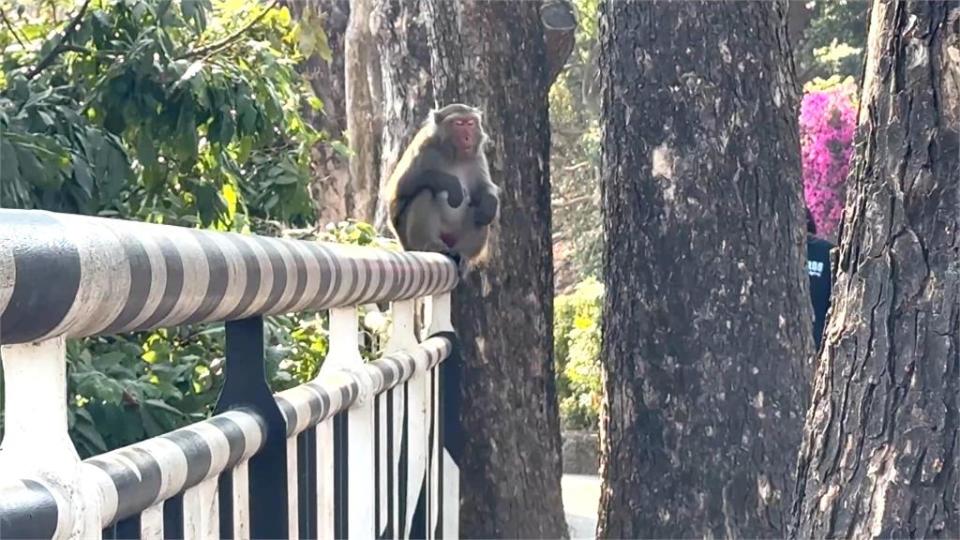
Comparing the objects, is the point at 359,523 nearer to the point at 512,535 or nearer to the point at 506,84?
the point at 512,535

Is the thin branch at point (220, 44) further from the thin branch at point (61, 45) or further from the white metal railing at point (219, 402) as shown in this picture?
the white metal railing at point (219, 402)

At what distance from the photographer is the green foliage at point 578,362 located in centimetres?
1209

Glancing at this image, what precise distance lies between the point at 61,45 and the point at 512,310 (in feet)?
6.07

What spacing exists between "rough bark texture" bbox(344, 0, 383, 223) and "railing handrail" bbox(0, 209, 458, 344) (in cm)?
632

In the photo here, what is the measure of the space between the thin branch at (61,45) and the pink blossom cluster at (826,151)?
9957 millimetres

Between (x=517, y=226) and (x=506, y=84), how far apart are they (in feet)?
1.80

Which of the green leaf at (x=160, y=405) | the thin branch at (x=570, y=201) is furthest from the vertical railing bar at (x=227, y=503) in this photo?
the thin branch at (x=570, y=201)

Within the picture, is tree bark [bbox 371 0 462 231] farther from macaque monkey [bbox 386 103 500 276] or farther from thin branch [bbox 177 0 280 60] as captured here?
thin branch [bbox 177 0 280 60]

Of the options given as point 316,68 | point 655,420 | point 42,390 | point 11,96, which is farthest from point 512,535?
point 316,68

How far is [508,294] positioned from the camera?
16.7 feet

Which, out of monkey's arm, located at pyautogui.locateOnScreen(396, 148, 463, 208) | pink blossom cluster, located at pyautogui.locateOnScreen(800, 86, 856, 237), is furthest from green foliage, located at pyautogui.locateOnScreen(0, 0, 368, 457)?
pink blossom cluster, located at pyautogui.locateOnScreen(800, 86, 856, 237)

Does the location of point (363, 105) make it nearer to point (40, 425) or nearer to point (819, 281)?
point (819, 281)

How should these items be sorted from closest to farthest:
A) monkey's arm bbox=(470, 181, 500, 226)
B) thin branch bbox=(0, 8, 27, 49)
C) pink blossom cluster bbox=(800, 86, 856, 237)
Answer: thin branch bbox=(0, 8, 27, 49), monkey's arm bbox=(470, 181, 500, 226), pink blossom cluster bbox=(800, 86, 856, 237)

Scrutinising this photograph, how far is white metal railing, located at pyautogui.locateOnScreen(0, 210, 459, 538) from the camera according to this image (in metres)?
1.17
